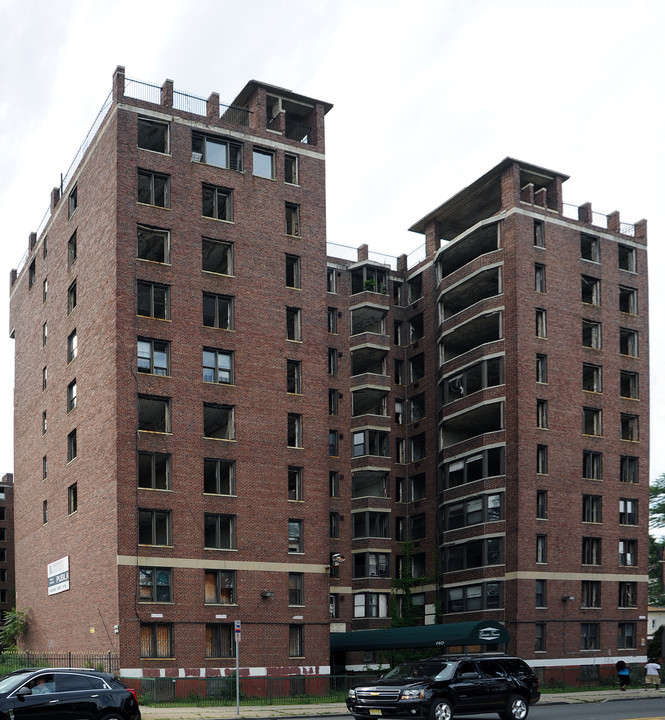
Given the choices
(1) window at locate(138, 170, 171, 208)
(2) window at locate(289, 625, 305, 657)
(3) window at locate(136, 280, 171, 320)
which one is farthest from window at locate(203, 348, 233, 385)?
(2) window at locate(289, 625, 305, 657)

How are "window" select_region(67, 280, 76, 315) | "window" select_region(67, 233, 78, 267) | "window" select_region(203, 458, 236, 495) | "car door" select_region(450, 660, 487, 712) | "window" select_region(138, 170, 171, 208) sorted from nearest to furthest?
"car door" select_region(450, 660, 487, 712) → "window" select_region(203, 458, 236, 495) → "window" select_region(138, 170, 171, 208) → "window" select_region(67, 280, 76, 315) → "window" select_region(67, 233, 78, 267)

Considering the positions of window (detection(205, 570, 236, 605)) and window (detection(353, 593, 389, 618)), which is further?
window (detection(353, 593, 389, 618))

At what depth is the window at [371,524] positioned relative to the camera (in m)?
69.0

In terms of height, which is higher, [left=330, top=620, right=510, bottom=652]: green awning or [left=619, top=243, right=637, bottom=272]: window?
[left=619, top=243, right=637, bottom=272]: window

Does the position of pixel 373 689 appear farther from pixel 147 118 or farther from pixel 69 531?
pixel 147 118

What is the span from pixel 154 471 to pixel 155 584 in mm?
5120

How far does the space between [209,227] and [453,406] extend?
74.3 ft

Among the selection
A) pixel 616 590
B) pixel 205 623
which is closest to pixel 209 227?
pixel 205 623

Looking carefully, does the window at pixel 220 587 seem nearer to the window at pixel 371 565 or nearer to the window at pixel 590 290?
the window at pixel 371 565

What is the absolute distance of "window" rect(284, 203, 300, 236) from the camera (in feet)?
175

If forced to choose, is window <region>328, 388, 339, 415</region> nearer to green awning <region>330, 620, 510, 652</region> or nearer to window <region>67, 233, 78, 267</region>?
green awning <region>330, 620, 510, 652</region>

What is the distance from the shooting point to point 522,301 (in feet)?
200

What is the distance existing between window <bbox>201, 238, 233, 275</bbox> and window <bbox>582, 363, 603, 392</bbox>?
81.3 feet

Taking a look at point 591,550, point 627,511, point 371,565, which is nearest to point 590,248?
point 627,511
